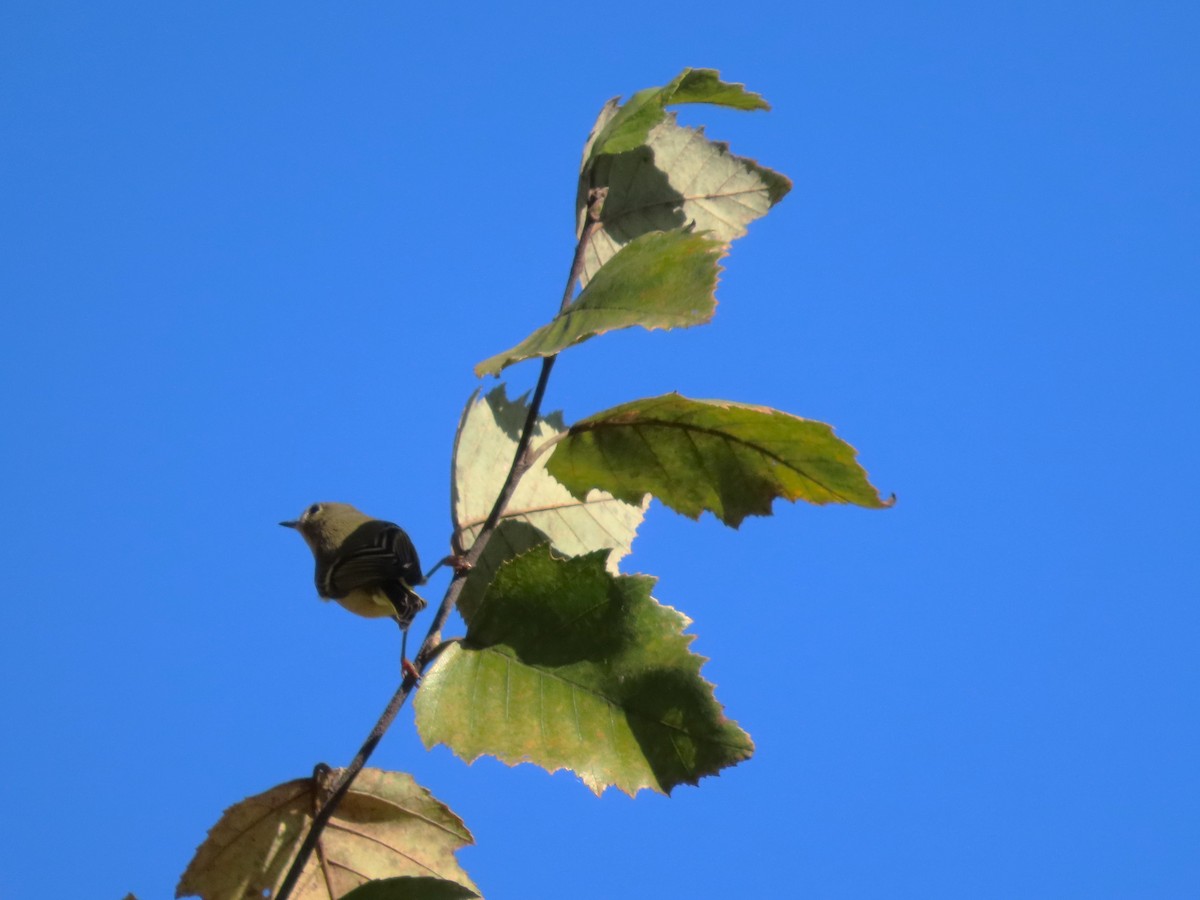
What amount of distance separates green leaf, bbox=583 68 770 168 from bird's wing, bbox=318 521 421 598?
496 mm

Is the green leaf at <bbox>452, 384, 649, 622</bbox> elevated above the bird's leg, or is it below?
above

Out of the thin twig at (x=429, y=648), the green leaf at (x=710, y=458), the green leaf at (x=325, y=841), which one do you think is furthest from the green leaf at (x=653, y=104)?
the green leaf at (x=325, y=841)

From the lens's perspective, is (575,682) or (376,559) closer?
(575,682)

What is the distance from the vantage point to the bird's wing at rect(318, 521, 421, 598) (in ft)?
4.58

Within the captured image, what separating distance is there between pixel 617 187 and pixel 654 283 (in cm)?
42

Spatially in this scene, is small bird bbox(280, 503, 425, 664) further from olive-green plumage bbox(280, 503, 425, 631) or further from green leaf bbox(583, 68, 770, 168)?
green leaf bbox(583, 68, 770, 168)

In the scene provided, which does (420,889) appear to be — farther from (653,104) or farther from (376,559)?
(653,104)

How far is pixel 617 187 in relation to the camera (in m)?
1.40

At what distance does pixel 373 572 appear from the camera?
1.41 meters

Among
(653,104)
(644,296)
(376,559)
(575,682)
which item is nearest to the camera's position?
(644,296)

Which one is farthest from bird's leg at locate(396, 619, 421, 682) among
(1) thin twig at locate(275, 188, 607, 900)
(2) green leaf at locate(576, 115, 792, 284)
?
(2) green leaf at locate(576, 115, 792, 284)

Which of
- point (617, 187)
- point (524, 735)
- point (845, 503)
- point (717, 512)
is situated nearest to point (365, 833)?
point (524, 735)

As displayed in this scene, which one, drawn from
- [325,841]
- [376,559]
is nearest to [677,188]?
[376,559]

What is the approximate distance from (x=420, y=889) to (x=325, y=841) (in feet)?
0.72
